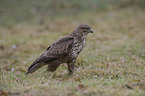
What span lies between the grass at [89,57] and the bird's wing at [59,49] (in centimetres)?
51

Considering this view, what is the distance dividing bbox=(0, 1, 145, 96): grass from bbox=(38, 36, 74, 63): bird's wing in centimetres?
51

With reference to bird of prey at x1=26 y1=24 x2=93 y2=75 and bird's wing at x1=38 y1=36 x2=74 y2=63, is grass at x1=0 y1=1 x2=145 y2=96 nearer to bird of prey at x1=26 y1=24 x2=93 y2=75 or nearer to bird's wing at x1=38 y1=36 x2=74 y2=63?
bird of prey at x1=26 y1=24 x2=93 y2=75

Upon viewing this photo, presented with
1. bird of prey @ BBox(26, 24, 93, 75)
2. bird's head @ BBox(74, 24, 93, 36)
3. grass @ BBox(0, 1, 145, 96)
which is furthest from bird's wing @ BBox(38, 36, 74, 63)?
grass @ BBox(0, 1, 145, 96)

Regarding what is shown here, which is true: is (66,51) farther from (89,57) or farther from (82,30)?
(89,57)

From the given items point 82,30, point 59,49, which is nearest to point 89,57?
point 82,30

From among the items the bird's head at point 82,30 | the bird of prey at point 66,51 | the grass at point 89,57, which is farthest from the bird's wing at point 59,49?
the grass at point 89,57

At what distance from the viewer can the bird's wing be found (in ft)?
19.6

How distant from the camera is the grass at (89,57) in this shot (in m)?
4.52

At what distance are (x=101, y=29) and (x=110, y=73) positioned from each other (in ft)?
31.6

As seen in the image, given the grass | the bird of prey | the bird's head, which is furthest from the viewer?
the bird's head

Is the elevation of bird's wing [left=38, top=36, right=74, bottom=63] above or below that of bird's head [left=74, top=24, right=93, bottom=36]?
below

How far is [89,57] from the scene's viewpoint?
28.4ft

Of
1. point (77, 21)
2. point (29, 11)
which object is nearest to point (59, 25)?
point (77, 21)

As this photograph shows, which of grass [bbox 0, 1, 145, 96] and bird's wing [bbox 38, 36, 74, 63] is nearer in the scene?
grass [bbox 0, 1, 145, 96]
